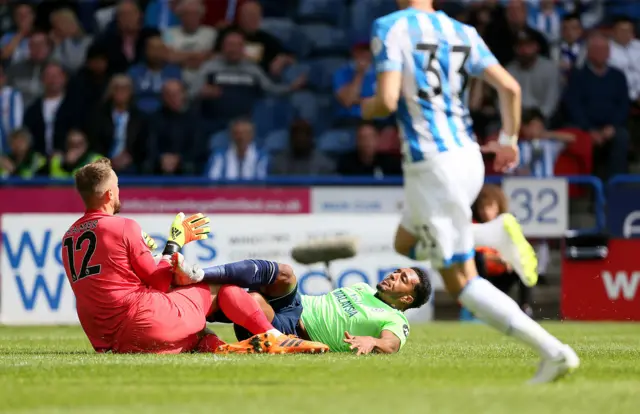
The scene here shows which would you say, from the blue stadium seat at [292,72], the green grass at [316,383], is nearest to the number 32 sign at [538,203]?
the blue stadium seat at [292,72]

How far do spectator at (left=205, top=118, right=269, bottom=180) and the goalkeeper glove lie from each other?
24.2 ft

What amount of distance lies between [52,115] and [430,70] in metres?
11.4

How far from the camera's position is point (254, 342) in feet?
28.4

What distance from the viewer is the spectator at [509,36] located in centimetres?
1744

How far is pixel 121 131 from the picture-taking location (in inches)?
664

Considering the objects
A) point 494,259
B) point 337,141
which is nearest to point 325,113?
point 337,141

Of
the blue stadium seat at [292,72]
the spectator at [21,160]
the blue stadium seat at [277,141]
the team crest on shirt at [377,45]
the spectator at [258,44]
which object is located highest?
the spectator at [258,44]

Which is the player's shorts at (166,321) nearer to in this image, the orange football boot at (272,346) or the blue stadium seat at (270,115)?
the orange football boot at (272,346)

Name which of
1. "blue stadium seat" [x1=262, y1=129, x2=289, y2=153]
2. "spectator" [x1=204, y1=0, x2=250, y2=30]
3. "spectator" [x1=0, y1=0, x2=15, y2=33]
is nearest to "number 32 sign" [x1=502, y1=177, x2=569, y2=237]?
"blue stadium seat" [x1=262, y1=129, x2=289, y2=153]

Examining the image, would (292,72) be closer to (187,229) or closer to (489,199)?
(489,199)

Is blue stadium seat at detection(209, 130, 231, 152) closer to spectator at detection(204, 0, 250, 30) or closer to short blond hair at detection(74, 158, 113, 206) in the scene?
spectator at detection(204, 0, 250, 30)

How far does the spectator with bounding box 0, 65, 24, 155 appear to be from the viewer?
17.4 meters

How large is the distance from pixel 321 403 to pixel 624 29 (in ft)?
43.3

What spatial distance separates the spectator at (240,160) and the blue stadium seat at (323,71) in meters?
1.81
